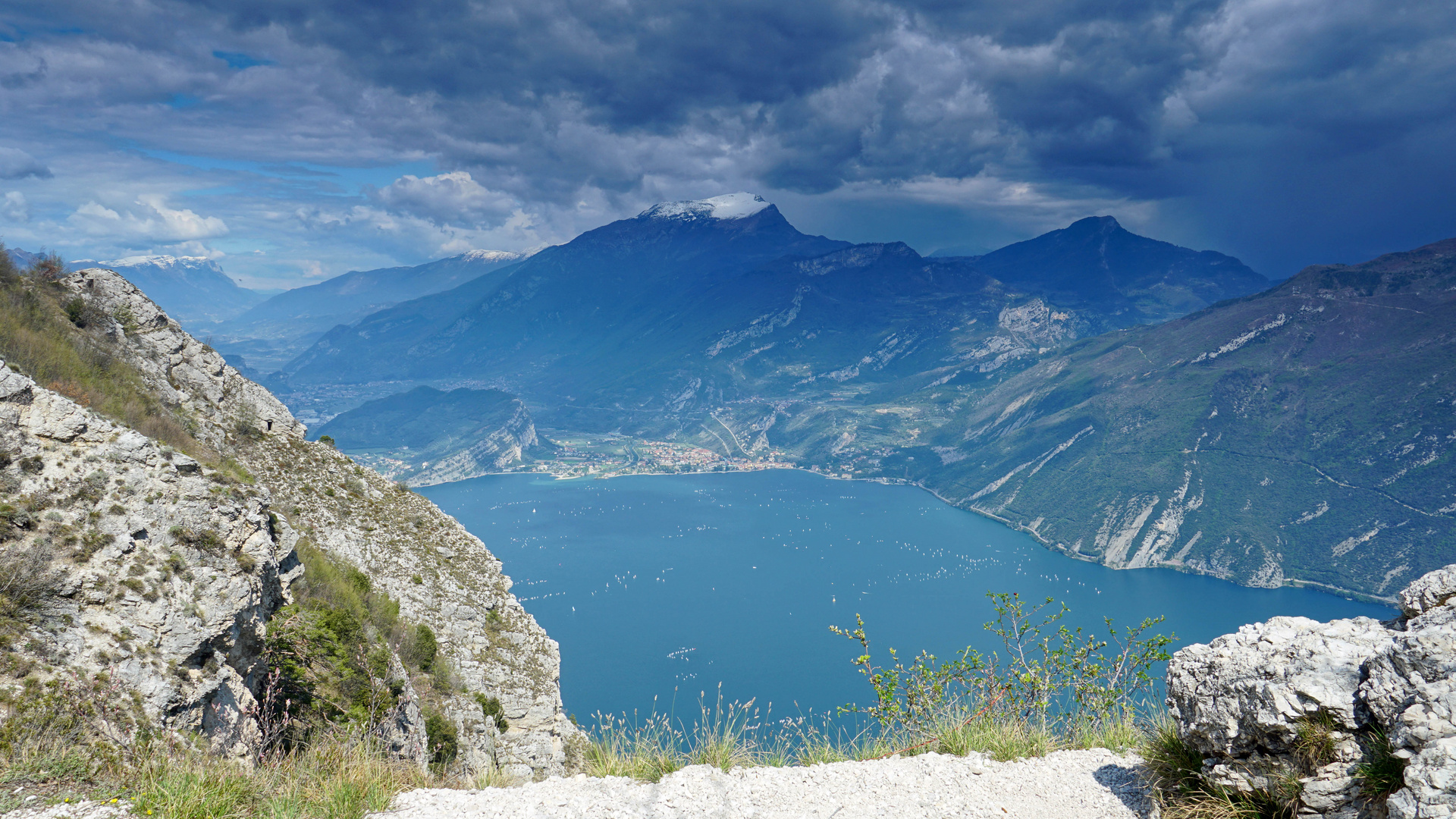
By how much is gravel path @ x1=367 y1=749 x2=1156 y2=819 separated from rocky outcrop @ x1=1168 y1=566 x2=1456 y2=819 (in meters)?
0.88

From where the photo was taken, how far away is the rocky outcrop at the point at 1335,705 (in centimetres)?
351

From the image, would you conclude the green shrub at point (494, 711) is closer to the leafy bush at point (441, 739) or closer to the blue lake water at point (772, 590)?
the leafy bush at point (441, 739)

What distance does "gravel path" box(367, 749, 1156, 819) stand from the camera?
5.04 meters

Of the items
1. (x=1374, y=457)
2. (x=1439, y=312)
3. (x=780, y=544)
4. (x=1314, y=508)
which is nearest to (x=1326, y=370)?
(x=1439, y=312)

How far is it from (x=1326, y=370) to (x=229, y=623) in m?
258

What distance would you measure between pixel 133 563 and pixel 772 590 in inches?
4433

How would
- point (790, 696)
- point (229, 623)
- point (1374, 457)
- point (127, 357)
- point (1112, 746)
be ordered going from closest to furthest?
point (1112, 746) → point (229, 623) → point (127, 357) → point (790, 696) → point (1374, 457)

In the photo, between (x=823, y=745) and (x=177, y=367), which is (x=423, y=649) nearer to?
(x=177, y=367)

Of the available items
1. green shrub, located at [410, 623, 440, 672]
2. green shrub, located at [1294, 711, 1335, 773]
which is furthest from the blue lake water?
green shrub, located at [1294, 711, 1335, 773]

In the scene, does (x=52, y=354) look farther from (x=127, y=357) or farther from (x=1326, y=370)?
(x=1326, y=370)

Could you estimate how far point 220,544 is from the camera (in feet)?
29.6

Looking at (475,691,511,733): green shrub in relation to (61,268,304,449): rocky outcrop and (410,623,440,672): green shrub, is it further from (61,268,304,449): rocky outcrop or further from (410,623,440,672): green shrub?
(61,268,304,449): rocky outcrop

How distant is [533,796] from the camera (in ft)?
17.4

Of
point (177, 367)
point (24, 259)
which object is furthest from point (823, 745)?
point (24, 259)
